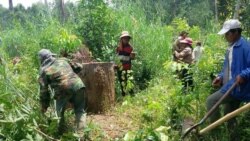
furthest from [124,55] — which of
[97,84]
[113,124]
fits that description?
[113,124]

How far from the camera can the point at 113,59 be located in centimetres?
870

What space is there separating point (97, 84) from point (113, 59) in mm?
2097

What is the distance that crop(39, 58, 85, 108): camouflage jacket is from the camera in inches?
209

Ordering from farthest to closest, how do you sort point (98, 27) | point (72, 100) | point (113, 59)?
point (98, 27)
point (113, 59)
point (72, 100)

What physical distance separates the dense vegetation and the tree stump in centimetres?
32

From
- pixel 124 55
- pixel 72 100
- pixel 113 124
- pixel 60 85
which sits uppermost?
pixel 124 55

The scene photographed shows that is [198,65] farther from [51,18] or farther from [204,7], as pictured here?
[204,7]

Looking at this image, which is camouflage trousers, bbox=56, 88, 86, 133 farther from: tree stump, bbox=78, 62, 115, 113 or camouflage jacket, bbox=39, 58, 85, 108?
tree stump, bbox=78, 62, 115, 113

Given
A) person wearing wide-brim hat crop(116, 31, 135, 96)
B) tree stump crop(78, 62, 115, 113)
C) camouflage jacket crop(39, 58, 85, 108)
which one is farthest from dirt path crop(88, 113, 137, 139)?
person wearing wide-brim hat crop(116, 31, 135, 96)

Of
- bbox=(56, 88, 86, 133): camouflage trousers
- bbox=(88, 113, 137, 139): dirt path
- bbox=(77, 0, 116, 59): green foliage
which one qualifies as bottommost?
bbox=(88, 113, 137, 139): dirt path

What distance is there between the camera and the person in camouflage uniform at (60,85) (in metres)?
5.33

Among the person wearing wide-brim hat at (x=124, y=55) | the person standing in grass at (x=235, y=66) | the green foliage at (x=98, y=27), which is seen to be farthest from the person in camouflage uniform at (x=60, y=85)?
the green foliage at (x=98, y=27)

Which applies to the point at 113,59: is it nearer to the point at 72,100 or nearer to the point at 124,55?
the point at 124,55

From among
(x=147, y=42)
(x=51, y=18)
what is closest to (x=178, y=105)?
(x=147, y=42)
